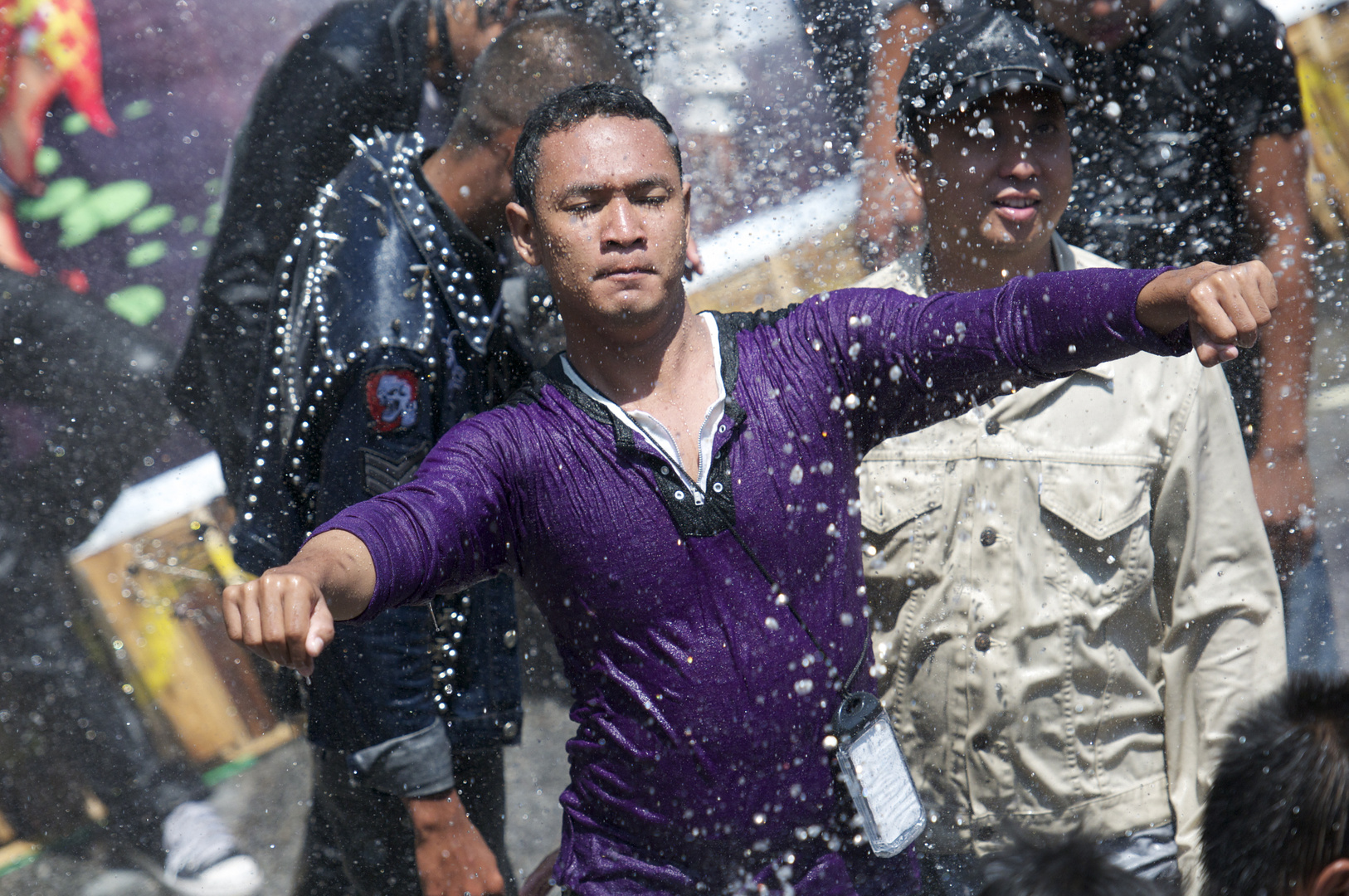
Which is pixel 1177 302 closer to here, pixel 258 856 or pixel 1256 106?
pixel 1256 106

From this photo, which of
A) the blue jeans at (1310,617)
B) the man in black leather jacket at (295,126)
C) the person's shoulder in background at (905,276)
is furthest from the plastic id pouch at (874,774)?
the man in black leather jacket at (295,126)

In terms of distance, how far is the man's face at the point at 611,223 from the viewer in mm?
1521

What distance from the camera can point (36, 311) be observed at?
9.43ft

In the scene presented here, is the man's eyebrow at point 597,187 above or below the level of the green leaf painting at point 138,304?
below

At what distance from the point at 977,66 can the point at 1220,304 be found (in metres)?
0.92

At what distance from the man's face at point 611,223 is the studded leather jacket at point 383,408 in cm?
60

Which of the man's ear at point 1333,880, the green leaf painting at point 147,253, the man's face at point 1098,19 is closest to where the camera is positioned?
the man's ear at point 1333,880

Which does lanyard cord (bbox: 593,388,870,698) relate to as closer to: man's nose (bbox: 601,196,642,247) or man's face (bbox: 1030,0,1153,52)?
man's nose (bbox: 601,196,642,247)

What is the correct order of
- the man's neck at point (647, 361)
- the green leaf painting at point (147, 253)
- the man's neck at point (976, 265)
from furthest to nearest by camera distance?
the green leaf painting at point (147, 253) < the man's neck at point (976, 265) < the man's neck at point (647, 361)

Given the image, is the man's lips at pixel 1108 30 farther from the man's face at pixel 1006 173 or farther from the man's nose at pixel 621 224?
the man's nose at pixel 621 224

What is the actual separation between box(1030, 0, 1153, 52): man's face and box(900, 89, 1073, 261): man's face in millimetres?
561

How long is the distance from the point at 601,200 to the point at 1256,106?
1625mm

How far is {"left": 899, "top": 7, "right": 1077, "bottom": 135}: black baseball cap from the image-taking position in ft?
6.42

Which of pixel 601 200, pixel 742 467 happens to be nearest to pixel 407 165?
pixel 601 200
